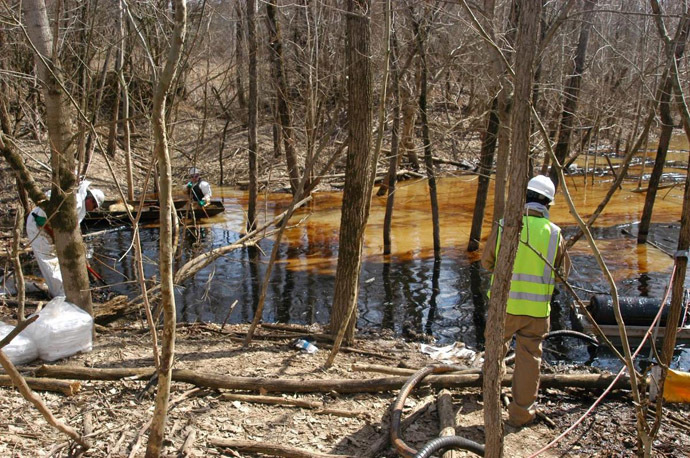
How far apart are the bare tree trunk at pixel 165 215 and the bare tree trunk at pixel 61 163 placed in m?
2.76

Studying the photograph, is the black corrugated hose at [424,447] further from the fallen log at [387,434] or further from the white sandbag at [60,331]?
the white sandbag at [60,331]

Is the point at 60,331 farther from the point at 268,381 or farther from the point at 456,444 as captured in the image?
the point at 456,444

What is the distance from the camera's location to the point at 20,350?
5750 millimetres

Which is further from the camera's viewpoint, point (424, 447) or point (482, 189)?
point (482, 189)

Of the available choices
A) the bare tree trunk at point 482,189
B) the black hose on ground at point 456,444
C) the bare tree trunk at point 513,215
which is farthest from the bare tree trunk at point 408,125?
the bare tree trunk at point 513,215

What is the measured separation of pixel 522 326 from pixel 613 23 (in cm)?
2447

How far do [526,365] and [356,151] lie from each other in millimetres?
3003

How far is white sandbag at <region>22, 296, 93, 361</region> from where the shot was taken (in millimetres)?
5887

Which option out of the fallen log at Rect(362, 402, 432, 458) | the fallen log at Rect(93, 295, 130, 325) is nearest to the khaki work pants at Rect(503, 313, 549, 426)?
the fallen log at Rect(362, 402, 432, 458)

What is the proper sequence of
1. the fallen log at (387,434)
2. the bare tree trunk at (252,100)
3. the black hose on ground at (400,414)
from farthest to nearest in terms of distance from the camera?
the bare tree trunk at (252,100), the fallen log at (387,434), the black hose on ground at (400,414)

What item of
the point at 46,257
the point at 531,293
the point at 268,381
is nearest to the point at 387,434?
the point at 268,381

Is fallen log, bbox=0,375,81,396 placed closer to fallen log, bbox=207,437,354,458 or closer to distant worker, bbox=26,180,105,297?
fallen log, bbox=207,437,354,458

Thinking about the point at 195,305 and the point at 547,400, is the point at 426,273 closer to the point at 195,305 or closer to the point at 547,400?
the point at 195,305

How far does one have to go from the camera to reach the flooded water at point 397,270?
10805 millimetres
